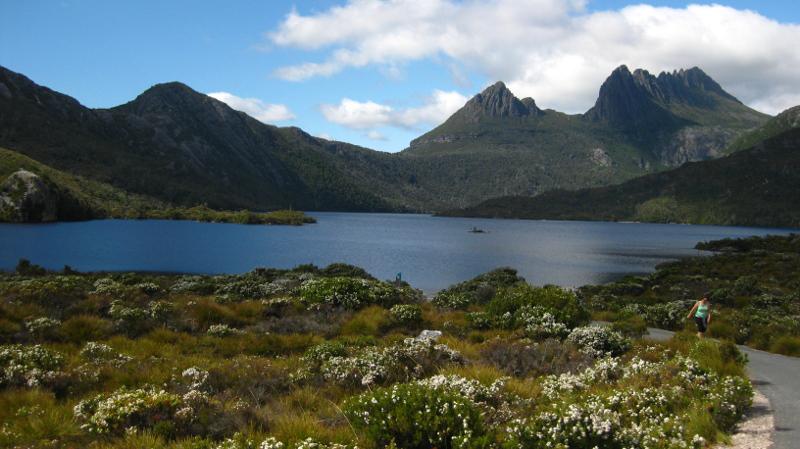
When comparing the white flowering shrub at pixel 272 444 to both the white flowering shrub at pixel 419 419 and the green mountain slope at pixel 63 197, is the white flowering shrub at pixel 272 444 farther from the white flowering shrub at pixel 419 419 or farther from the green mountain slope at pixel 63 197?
the green mountain slope at pixel 63 197

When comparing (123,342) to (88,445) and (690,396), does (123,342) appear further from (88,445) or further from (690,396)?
(690,396)

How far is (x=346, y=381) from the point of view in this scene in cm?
1107

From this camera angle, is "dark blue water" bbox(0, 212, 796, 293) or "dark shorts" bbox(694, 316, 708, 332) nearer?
"dark shorts" bbox(694, 316, 708, 332)

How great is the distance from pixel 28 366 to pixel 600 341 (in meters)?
13.8

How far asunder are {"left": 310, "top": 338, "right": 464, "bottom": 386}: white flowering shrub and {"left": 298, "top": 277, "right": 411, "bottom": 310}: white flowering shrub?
9.65 meters

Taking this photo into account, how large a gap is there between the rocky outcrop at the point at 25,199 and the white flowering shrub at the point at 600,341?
15748 centimetres

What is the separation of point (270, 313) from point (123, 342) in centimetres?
709

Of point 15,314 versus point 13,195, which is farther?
point 13,195

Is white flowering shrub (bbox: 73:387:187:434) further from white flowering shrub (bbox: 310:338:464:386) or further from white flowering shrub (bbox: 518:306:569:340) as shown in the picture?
white flowering shrub (bbox: 518:306:569:340)

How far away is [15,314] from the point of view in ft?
52.4

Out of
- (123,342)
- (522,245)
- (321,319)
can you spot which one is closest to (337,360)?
(123,342)

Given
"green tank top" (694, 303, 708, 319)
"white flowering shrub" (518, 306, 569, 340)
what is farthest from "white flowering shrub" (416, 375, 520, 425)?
"green tank top" (694, 303, 708, 319)

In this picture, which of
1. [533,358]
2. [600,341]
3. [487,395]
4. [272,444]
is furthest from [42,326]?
[600,341]

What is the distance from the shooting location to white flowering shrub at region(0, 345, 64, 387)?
1036 centimetres
